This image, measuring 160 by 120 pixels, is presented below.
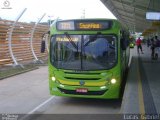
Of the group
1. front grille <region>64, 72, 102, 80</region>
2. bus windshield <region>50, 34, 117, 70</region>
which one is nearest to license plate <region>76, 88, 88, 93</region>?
front grille <region>64, 72, 102, 80</region>

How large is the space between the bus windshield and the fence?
33.7 ft

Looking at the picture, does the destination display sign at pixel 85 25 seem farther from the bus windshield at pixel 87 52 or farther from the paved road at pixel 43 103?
the paved road at pixel 43 103

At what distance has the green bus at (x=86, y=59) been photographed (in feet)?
34.4

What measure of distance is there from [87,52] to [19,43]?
13.9 metres

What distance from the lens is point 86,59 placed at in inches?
422

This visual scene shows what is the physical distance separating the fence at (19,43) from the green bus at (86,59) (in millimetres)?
10186

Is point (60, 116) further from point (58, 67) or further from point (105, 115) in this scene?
point (58, 67)

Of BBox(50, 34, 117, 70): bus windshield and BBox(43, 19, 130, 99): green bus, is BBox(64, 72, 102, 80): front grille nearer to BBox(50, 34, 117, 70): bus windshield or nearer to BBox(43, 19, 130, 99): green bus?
BBox(43, 19, 130, 99): green bus

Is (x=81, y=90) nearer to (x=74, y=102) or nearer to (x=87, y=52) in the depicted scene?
(x=74, y=102)

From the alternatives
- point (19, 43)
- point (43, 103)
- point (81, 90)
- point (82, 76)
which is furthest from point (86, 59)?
point (19, 43)

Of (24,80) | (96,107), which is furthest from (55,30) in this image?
(24,80)

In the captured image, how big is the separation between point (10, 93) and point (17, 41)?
11137 mm

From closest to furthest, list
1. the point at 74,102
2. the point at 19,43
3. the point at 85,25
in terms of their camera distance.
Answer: the point at 85,25 < the point at 74,102 < the point at 19,43

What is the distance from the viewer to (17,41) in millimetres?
23719
